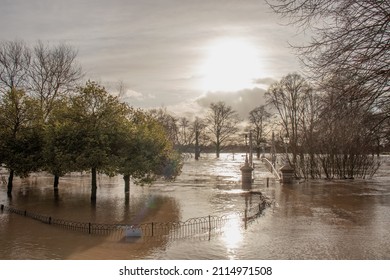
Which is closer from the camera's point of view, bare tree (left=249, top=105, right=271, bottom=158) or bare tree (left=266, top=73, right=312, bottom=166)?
bare tree (left=266, top=73, right=312, bottom=166)

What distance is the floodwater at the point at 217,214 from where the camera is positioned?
30.2 feet

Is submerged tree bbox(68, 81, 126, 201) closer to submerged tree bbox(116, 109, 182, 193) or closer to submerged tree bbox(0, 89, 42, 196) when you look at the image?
submerged tree bbox(116, 109, 182, 193)

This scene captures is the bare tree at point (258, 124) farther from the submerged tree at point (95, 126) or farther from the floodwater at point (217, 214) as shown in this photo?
the submerged tree at point (95, 126)

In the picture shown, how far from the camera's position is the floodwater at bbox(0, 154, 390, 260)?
9.20 m

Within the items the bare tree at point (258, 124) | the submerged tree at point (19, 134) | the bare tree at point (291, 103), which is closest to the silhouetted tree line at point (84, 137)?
the submerged tree at point (19, 134)

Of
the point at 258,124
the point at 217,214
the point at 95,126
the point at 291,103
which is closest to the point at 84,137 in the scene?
the point at 95,126

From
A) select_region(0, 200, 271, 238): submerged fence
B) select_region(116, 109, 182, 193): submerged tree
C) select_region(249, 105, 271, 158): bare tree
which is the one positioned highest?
select_region(249, 105, 271, 158): bare tree

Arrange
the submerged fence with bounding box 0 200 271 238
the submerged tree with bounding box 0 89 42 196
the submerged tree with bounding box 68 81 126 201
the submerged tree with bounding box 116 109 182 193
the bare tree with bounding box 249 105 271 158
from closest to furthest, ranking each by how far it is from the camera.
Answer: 1. the submerged fence with bounding box 0 200 271 238
2. the submerged tree with bounding box 68 81 126 201
3. the submerged tree with bounding box 116 109 182 193
4. the submerged tree with bounding box 0 89 42 196
5. the bare tree with bounding box 249 105 271 158

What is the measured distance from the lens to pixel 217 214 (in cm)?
1384

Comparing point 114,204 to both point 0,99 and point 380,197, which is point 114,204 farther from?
point 380,197

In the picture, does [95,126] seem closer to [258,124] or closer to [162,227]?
[162,227]

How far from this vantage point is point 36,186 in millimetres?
23969

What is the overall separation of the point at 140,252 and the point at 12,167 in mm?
11792

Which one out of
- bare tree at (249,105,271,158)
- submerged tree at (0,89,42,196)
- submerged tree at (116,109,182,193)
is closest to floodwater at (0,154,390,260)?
submerged tree at (116,109,182,193)
